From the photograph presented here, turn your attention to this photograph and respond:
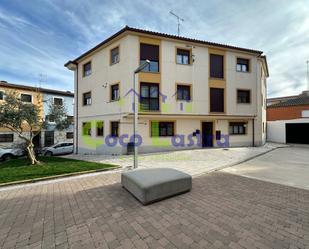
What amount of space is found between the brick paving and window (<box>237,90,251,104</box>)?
12.4 m

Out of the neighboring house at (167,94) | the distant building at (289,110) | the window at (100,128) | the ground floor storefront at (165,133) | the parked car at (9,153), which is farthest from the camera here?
the distant building at (289,110)

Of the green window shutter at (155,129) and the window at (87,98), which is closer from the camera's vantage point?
the green window shutter at (155,129)

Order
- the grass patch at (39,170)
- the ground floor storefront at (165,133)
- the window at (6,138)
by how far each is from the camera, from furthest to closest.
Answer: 1. the window at (6,138)
2. the ground floor storefront at (165,133)
3. the grass patch at (39,170)

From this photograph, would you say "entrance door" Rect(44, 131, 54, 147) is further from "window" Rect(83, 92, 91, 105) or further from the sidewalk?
the sidewalk

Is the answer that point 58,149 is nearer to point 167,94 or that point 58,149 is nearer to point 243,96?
point 167,94

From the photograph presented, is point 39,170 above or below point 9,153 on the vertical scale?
above

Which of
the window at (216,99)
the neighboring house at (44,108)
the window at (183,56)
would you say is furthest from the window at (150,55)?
the neighboring house at (44,108)

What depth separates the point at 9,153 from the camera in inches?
631

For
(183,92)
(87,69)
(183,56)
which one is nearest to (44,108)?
(87,69)

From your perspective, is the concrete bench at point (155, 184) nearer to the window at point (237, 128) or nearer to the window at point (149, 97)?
the window at point (149, 97)

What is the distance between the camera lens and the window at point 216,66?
1555cm

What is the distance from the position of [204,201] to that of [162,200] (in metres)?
1.04

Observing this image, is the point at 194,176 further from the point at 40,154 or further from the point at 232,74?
the point at 40,154

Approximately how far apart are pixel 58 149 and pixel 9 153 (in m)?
3.79
